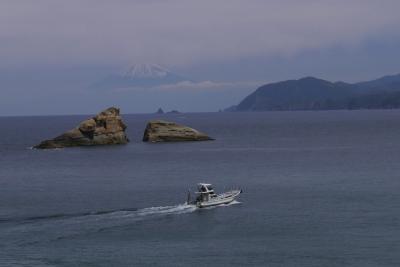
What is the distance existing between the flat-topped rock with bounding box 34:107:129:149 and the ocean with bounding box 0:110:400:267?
35796 millimetres

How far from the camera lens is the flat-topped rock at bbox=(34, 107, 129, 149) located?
183750 millimetres

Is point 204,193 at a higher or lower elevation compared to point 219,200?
higher

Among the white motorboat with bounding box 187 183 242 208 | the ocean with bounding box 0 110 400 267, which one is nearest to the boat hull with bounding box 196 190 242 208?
the white motorboat with bounding box 187 183 242 208

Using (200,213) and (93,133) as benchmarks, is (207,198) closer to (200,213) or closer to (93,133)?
(200,213)

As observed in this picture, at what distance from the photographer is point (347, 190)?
97.4 m

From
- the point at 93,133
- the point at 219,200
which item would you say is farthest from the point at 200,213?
the point at 93,133

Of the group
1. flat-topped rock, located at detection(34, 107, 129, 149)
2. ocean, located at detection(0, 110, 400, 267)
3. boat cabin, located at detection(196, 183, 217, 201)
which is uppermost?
flat-topped rock, located at detection(34, 107, 129, 149)

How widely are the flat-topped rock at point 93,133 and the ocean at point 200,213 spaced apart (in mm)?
35796

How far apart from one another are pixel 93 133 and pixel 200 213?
350 ft

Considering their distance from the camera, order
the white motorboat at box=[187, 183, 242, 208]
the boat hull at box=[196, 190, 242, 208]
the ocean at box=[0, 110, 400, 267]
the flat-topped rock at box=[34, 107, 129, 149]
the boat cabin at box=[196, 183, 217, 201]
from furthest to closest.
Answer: the flat-topped rock at box=[34, 107, 129, 149], the boat cabin at box=[196, 183, 217, 201], the white motorboat at box=[187, 183, 242, 208], the boat hull at box=[196, 190, 242, 208], the ocean at box=[0, 110, 400, 267]

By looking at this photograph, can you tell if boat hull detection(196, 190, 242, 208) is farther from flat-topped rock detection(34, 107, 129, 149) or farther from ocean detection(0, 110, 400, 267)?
flat-topped rock detection(34, 107, 129, 149)

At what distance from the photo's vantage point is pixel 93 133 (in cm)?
18675

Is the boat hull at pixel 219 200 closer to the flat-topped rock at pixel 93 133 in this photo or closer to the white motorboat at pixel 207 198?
the white motorboat at pixel 207 198

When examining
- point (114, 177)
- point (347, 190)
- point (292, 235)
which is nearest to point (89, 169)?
point (114, 177)
